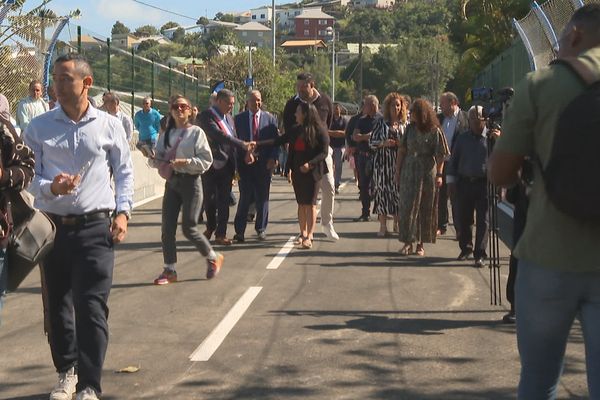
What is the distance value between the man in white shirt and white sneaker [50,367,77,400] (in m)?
9.33

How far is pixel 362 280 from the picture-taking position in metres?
10.9

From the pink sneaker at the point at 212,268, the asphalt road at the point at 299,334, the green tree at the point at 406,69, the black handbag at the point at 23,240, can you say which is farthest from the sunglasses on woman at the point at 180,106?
the green tree at the point at 406,69

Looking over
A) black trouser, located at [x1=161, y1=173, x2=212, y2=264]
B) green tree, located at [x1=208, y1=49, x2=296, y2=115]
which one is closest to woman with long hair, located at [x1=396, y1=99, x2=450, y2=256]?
black trouser, located at [x1=161, y1=173, x2=212, y2=264]

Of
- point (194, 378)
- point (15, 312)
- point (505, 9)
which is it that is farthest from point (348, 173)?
point (194, 378)

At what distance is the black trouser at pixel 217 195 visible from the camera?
45.6 ft

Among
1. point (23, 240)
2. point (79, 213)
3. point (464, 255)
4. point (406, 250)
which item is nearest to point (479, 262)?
point (464, 255)

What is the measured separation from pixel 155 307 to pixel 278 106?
151ft

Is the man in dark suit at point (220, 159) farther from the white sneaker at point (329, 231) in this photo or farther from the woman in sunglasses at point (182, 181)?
the woman in sunglasses at point (182, 181)

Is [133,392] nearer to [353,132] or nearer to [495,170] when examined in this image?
[495,170]

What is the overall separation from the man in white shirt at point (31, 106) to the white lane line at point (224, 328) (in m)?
6.25

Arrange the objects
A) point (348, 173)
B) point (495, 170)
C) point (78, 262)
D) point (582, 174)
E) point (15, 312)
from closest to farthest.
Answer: point (582, 174) → point (495, 170) → point (78, 262) → point (15, 312) → point (348, 173)

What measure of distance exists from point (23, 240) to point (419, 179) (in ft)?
26.2

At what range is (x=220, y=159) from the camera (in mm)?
13953

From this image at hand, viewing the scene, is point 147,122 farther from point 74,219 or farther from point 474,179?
point 74,219
